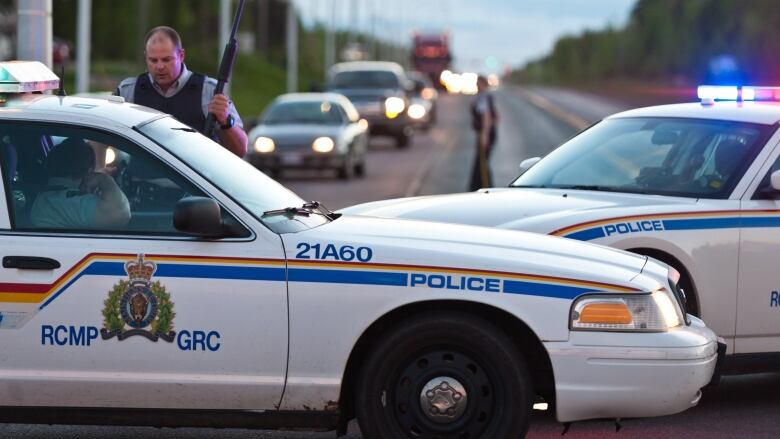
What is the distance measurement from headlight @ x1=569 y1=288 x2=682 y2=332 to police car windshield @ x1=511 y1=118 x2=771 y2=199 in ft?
7.76

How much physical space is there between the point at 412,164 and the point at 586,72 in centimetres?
16974

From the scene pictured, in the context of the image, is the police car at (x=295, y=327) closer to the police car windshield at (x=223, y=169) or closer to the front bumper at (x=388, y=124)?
the police car windshield at (x=223, y=169)

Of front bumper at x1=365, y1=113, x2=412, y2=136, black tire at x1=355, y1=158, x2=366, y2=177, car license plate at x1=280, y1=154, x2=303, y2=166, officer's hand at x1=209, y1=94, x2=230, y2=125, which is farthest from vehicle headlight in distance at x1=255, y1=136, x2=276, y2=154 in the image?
officer's hand at x1=209, y1=94, x2=230, y2=125

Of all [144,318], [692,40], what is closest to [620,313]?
[144,318]

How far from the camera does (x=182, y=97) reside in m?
8.43

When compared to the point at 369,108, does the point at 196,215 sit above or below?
above

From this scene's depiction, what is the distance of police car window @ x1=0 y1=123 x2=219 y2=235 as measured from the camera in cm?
611

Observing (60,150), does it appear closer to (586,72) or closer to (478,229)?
(478,229)

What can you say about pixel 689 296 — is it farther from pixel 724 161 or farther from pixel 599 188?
pixel 599 188

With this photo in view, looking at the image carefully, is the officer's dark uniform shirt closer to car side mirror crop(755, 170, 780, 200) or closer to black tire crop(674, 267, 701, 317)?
black tire crop(674, 267, 701, 317)

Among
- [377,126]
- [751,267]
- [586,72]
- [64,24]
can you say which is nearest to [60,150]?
[751,267]

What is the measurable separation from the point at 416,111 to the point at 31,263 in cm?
3618

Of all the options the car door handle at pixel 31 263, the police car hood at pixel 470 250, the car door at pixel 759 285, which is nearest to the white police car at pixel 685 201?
the car door at pixel 759 285

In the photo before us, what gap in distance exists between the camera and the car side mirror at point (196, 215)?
5863mm
